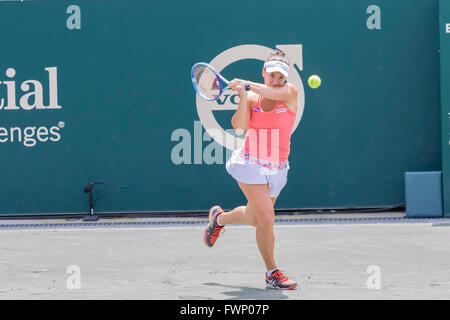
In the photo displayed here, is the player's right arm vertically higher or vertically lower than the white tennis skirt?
higher

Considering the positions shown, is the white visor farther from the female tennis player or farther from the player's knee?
the player's knee

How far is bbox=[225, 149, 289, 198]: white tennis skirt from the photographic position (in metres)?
6.21

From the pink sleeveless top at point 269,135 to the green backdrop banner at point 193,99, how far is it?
3.45 m

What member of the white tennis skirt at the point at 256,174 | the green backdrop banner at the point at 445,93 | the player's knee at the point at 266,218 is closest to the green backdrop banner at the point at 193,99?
the green backdrop banner at the point at 445,93

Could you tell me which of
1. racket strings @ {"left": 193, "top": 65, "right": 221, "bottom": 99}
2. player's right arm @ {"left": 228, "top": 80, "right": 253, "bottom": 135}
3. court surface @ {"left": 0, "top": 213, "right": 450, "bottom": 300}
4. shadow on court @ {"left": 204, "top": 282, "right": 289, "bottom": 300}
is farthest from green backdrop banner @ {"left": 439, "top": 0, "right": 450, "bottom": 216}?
shadow on court @ {"left": 204, "top": 282, "right": 289, "bottom": 300}

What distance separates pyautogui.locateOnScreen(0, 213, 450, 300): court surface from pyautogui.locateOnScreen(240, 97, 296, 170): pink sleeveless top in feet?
2.88

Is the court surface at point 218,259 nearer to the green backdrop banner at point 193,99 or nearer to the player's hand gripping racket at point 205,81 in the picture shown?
the green backdrop banner at point 193,99

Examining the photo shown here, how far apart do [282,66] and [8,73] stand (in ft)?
14.9

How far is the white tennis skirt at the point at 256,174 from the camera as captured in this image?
6.21 m

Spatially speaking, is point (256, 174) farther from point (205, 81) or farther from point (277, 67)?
point (205, 81)

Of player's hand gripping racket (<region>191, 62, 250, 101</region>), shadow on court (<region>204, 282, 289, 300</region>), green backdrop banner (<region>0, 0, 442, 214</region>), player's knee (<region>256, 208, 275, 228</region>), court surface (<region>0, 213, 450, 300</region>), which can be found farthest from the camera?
green backdrop banner (<region>0, 0, 442, 214</region>)

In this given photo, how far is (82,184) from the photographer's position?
9.88m
